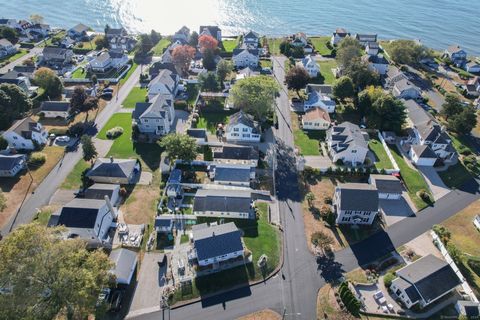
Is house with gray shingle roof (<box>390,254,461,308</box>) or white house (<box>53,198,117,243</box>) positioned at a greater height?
house with gray shingle roof (<box>390,254,461,308</box>)

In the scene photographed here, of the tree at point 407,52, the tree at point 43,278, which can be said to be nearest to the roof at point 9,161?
the tree at point 43,278

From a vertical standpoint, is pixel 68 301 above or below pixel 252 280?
above

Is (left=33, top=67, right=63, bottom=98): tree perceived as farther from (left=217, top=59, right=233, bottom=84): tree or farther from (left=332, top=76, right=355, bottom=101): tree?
(left=332, top=76, right=355, bottom=101): tree

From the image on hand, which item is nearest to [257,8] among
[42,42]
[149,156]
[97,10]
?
[97,10]

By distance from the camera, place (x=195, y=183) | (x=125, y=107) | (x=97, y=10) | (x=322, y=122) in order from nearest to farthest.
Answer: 1. (x=195, y=183)
2. (x=322, y=122)
3. (x=125, y=107)
4. (x=97, y=10)

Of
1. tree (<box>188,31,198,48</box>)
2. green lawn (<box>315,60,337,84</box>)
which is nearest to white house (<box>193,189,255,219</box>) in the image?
green lawn (<box>315,60,337,84</box>)

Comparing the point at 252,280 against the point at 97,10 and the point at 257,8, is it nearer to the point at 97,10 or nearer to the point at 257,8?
the point at 257,8
